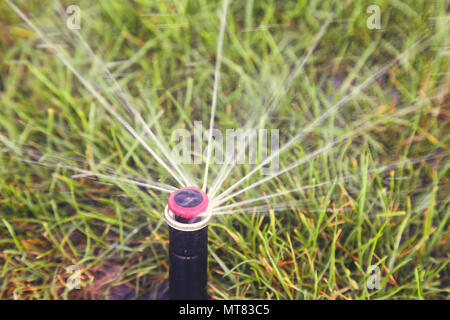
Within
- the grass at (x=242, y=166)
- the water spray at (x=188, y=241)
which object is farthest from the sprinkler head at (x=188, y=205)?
the grass at (x=242, y=166)

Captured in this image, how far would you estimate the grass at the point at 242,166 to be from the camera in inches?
68.2

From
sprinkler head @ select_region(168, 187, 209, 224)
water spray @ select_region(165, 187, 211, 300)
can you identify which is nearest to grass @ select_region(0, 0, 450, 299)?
water spray @ select_region(165, 187, 211, 300)

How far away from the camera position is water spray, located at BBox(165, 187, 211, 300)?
1229 mm

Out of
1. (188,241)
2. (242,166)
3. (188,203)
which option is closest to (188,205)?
(188,203)

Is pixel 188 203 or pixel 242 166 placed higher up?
pixel 242 166

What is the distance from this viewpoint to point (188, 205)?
1.22 metres

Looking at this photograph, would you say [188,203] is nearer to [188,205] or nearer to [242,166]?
[188,205]

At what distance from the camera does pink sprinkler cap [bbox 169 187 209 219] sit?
121cm

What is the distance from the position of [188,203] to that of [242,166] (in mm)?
744

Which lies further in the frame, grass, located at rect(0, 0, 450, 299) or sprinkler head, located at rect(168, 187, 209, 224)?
grass, located at rect(0, 0, 450, 299)

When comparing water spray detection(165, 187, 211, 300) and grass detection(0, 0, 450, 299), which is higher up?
grass detection(0, 0, 450, 299)

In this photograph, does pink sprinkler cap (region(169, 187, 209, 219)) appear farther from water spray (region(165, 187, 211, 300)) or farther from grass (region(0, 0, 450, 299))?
grass (region(0, 0, 450, 299))
